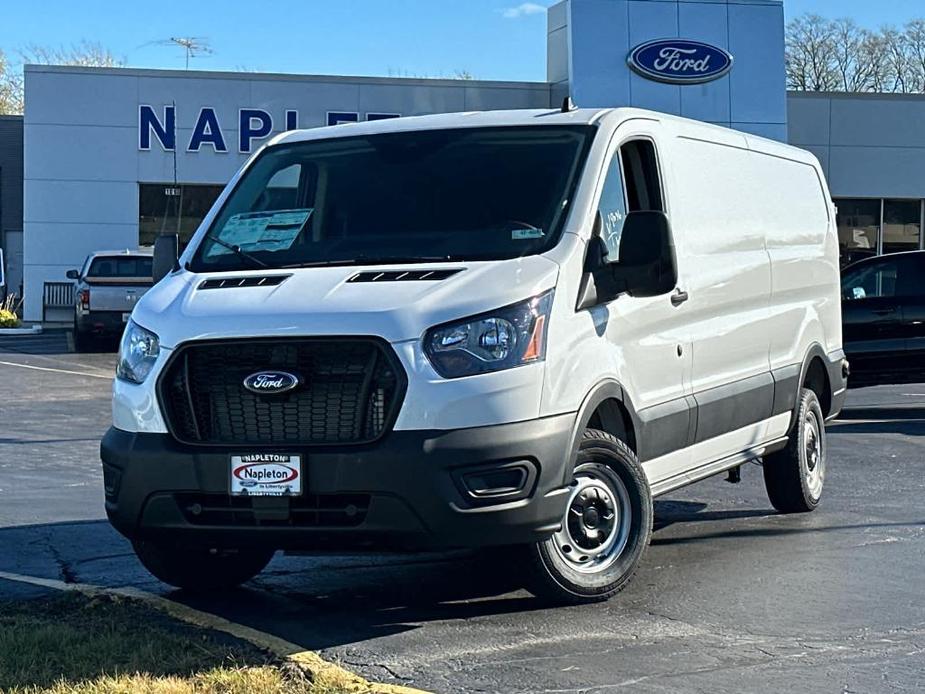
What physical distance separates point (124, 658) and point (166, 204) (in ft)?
91.2

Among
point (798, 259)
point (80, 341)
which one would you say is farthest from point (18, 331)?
point (798, 259)

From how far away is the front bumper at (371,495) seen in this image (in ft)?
18.0

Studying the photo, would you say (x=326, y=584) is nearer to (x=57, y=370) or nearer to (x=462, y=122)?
(x=462, y=122)

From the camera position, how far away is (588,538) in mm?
6207

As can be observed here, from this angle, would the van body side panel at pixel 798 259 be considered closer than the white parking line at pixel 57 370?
Yes

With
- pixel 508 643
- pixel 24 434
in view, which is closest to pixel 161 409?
pixel 508 643

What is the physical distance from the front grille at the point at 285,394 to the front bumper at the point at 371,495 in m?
0.09

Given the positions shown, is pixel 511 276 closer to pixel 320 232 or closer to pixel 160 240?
pixel 320 232

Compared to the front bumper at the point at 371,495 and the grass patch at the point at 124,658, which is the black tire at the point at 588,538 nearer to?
the front bumper at the point at 371,495

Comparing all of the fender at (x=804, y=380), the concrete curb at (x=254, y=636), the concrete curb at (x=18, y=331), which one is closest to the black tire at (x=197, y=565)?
the concrete curb at (x=254, y=636)

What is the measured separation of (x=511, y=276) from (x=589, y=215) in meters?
0.66

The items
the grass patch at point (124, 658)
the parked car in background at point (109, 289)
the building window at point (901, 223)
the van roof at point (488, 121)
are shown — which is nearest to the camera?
the grass patch at point (124, 658)

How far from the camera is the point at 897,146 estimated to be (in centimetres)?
3378

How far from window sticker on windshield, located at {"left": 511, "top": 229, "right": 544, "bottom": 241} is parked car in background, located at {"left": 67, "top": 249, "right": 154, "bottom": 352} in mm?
17756
